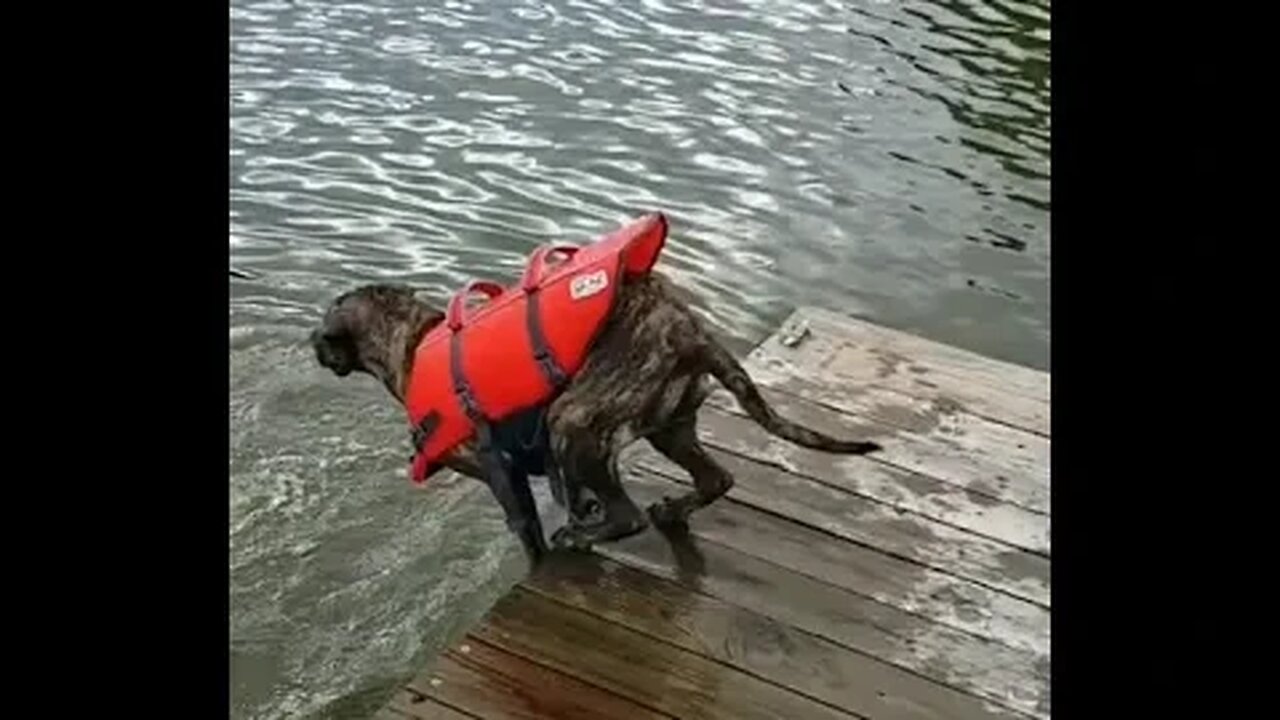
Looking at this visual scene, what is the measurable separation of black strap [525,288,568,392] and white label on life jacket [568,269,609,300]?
0.31ft

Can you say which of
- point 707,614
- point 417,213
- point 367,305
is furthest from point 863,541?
point 417,213

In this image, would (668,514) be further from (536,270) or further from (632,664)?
(536,270)

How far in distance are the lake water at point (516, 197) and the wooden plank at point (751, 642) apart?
2.08ft

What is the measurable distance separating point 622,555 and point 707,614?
1.05ft

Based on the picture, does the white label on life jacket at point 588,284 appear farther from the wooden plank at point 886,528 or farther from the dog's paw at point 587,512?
the wooden plank at point 886,528

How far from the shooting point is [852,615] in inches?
147

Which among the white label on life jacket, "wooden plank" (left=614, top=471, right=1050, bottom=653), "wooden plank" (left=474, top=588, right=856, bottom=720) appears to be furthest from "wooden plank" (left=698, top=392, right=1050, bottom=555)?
the white label on life jacket

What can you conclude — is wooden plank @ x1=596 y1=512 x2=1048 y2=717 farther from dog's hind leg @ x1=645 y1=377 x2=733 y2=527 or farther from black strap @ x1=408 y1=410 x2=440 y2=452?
black strap @ x1=408 y1=410 x2=440 y2=452

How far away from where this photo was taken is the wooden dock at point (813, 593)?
3.46 metres

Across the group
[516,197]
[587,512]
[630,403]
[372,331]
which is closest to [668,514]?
[587,512]

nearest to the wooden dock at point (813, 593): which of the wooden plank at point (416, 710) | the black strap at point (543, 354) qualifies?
the wooden plank at point (416, 710)
